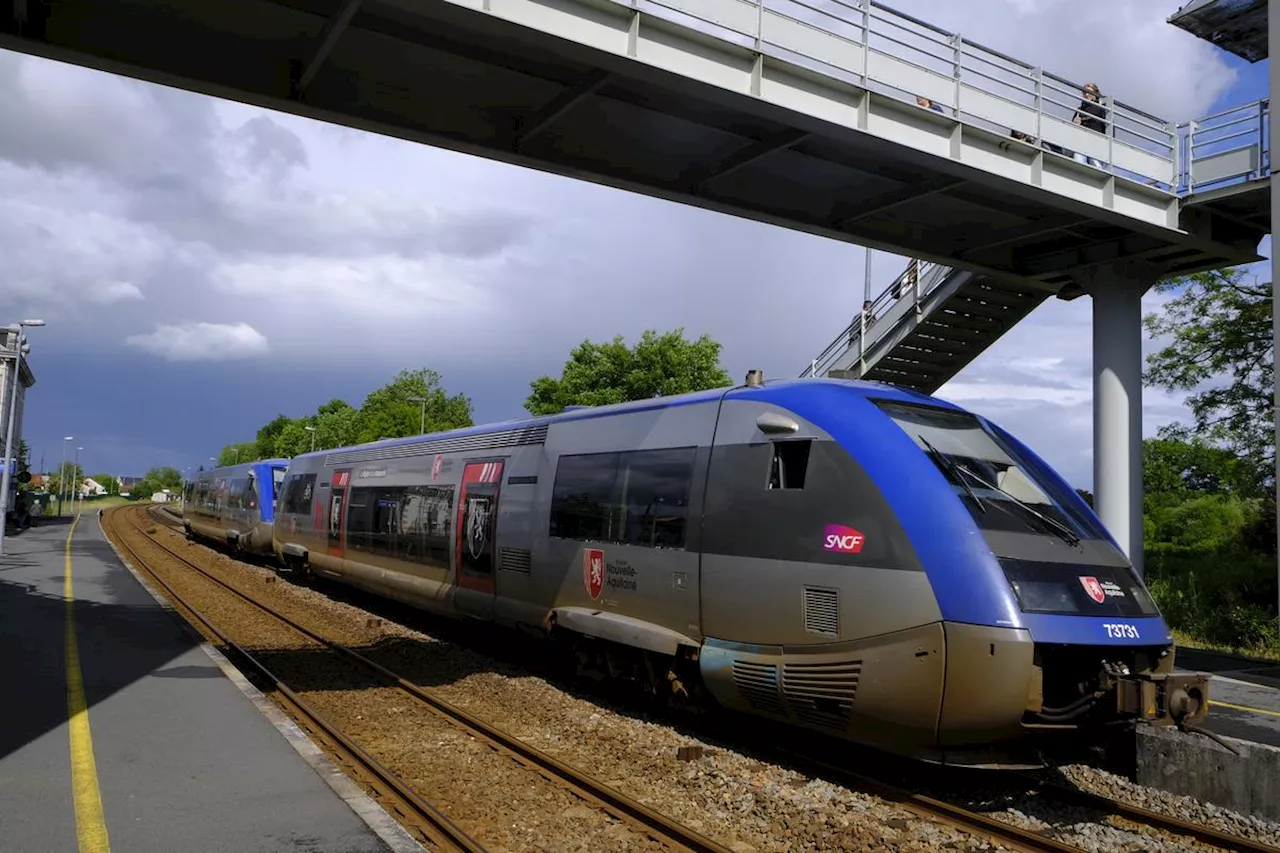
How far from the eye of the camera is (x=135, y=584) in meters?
21.2

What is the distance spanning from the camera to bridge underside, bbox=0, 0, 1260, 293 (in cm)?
1089

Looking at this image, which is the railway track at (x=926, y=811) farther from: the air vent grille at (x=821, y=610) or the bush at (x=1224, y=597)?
the bush at (x=1224, y=597)

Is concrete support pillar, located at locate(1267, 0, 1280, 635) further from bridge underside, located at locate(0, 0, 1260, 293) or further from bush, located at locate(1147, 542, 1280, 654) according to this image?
bush, located at locate(1147, 542, 1280, 654)

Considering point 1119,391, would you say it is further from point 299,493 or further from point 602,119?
point 299,493

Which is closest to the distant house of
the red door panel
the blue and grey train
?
the blue and grey train

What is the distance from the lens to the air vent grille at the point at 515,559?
11875 millimetres

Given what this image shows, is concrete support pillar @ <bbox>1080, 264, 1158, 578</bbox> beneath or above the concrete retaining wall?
above

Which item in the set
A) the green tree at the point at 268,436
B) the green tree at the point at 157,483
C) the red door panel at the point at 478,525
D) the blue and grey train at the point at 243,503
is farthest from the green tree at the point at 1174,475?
the green tree at the point at 157,483

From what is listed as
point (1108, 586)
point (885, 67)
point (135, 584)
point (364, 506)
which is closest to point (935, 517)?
point (1108, 586)

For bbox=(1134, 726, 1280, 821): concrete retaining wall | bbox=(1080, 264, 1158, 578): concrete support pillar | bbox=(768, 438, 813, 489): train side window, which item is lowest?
bbox=(1134, 726, 1280, 821): concrete retaining wall

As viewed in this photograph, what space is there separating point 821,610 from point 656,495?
2541 millimetres

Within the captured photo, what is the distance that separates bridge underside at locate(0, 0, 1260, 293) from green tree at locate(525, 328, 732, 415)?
32229 millimetres

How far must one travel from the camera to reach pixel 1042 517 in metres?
7.54

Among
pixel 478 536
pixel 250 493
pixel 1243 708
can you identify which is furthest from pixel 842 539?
pixel 250 493
